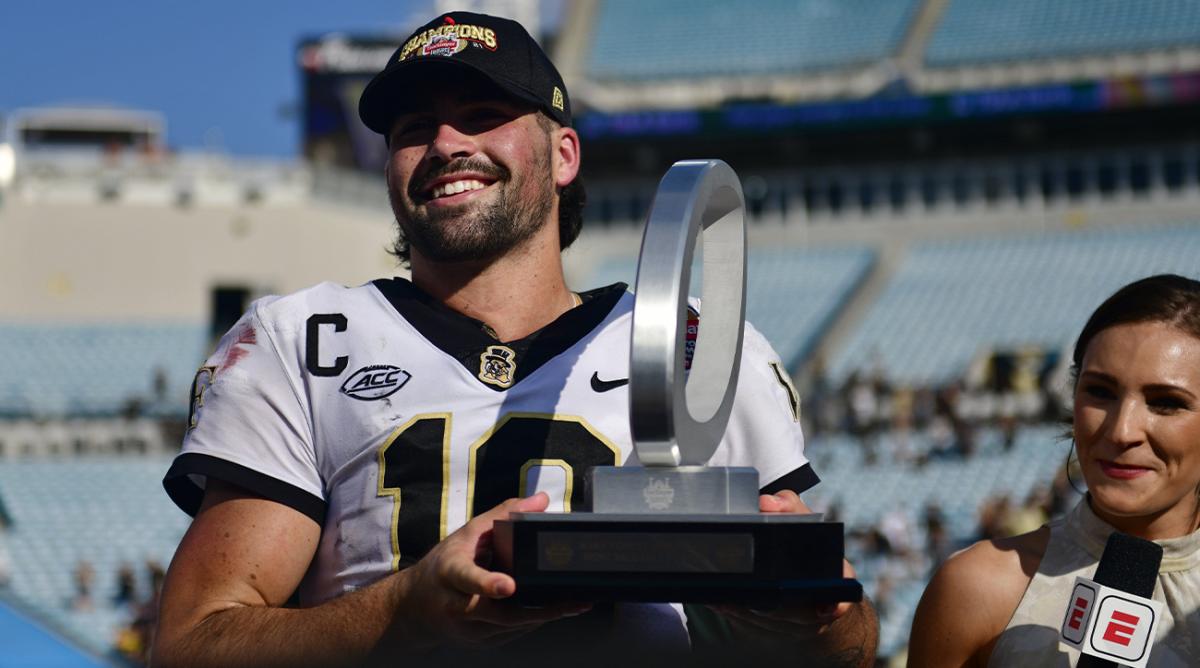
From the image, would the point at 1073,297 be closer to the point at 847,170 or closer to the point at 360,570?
the point at 847,170

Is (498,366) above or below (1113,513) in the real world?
above

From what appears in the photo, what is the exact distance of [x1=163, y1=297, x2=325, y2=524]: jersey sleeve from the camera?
2156 mm

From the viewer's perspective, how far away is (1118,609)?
202 centimetres

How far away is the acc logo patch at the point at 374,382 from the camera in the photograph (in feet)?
7.30

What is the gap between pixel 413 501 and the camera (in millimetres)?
2172

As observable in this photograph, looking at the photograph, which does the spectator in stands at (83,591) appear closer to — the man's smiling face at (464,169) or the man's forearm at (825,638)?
the man's smiling face at (464,169)

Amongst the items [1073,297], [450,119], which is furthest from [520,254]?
[1073,297]

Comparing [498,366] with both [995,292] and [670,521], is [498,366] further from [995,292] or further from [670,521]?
[995,292]

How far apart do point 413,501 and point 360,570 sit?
13 cm

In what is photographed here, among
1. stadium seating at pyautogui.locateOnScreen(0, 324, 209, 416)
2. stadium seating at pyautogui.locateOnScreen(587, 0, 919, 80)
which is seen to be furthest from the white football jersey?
stadium seating at pyautogui.locateOnScreen(587, 0, 919, 80)

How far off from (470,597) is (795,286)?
2403 cm

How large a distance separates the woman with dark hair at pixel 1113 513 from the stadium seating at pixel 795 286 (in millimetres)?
18223

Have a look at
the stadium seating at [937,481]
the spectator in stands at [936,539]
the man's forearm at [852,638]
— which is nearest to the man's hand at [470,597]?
the man's forearm at [852,638]

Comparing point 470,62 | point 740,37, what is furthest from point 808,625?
point 740,37
